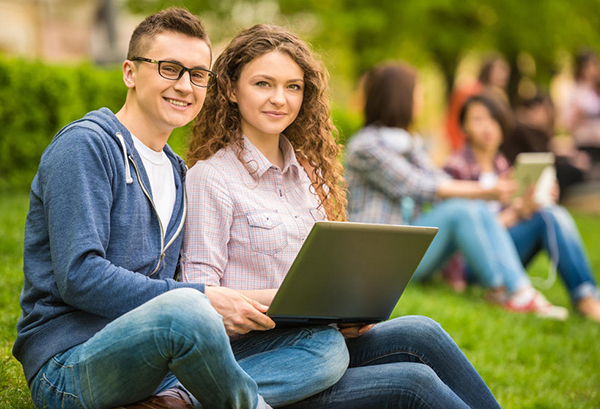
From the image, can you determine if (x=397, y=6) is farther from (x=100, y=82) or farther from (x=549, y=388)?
(x=549, y=388)

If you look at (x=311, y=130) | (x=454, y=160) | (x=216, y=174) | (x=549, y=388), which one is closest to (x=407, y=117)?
(x=454, y=160)

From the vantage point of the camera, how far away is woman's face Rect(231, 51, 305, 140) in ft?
8.69

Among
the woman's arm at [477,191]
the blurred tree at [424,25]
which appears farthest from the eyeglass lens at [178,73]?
the blurred tree at [424,25]

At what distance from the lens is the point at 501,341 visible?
465cm

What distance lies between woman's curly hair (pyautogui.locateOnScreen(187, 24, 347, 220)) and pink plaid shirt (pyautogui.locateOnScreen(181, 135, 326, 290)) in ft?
0.32

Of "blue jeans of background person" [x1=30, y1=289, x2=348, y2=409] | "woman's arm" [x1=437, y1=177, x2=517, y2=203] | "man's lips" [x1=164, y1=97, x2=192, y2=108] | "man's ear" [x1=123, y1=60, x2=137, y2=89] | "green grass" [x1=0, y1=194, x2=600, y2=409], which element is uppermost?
"man's ear" [x1=123, y1=60, x2=137, y2=89]

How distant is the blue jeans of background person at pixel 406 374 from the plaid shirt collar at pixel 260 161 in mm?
700

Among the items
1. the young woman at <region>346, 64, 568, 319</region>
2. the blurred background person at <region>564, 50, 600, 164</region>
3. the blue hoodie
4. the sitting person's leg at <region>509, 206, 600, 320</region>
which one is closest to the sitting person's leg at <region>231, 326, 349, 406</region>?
the blue hoodie

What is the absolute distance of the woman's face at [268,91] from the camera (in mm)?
2648

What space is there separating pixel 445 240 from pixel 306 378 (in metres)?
3.46

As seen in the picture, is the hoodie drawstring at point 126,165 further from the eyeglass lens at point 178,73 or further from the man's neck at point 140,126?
the eyeglass lens at point 178,73

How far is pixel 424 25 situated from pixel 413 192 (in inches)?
458

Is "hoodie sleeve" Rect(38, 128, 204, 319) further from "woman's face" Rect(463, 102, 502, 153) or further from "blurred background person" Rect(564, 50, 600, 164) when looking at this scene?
"blurred background person" Rect(564, 50, 600, 164)

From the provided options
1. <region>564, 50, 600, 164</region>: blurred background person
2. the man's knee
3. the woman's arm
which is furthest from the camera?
<region>564, 50, 600, 164</region>: blurred background person
